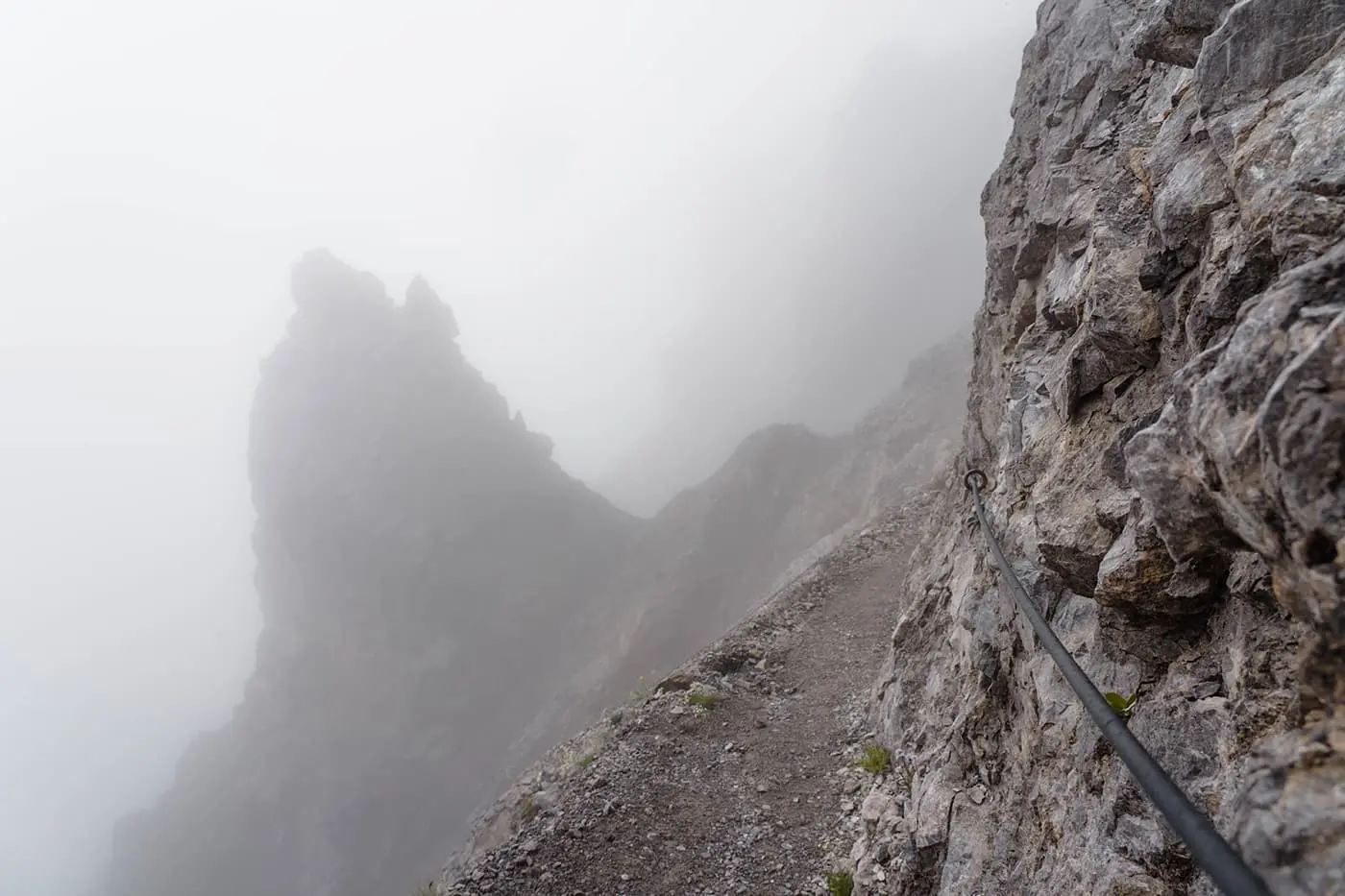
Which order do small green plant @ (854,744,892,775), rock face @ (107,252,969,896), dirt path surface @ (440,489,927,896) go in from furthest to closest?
1. rock face @ (107,252,969,896)
2. small green plant @ (854,744,892,775)
3. dirt path surface @ (440,489,927,896)

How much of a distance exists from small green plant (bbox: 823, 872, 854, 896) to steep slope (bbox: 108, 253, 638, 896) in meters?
66.7

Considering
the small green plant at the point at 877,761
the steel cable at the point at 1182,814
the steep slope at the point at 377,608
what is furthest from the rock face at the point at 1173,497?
the steep slope at the point at 377,608

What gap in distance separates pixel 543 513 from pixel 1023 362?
3217 inches

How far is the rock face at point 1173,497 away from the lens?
262cm

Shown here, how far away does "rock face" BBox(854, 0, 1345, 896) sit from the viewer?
262cm

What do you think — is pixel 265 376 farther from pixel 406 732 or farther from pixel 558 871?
pixel 558 871

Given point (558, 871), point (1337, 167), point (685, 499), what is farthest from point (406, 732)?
point (1337, 167)

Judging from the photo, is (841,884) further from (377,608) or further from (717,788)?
(377,608)

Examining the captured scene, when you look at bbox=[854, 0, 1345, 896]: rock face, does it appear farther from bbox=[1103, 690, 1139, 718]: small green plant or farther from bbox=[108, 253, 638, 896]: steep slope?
bbox=[108, 253, 638, 896]: steep slope

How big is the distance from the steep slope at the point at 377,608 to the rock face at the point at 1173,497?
7081 centimetres

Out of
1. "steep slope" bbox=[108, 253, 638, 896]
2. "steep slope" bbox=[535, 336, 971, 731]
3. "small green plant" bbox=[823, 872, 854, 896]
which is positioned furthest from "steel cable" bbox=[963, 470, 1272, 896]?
"steep slope" bbox=[108, 253, 638, 896]

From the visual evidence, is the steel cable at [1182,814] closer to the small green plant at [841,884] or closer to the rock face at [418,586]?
the small green plant at [841,884]

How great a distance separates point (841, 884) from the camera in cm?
979

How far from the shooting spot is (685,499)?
80.8 metres
